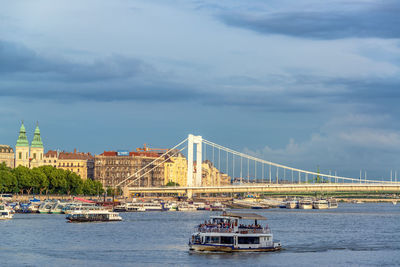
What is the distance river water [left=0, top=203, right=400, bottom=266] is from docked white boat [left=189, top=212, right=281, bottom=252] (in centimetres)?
80

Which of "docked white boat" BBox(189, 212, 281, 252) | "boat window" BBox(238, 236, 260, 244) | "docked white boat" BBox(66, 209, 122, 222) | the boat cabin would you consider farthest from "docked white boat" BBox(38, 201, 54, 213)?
"boat window" BBox(238, 236, 260, 244)

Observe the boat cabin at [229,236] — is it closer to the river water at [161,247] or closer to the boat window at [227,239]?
the boat window at [227,239]

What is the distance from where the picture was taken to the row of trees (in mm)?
174500

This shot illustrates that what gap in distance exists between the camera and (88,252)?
69.6m

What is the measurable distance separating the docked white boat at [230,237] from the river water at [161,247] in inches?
31.4

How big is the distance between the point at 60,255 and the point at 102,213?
4693cm

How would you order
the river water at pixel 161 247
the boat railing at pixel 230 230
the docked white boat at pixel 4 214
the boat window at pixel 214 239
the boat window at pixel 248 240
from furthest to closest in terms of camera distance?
1. the docked white boat at pixel 4 214
2. the boat window at pixel 248 240
3. the boat railing at pixel 230 230
4. the boat window at pixel 214 239
5. the river water at pixel 161 247

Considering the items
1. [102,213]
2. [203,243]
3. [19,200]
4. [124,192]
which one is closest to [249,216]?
[203,243]

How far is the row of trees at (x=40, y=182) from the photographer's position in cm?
17450

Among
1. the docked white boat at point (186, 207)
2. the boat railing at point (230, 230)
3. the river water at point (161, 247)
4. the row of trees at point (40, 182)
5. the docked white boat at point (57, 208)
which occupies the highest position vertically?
the row of trees at point (40, 182)

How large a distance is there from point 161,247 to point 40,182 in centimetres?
10900

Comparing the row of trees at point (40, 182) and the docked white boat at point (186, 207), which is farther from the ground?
the row of trees at point (40, 182)

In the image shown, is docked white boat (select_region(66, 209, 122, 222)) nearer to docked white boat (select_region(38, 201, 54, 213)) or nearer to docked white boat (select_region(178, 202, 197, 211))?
docked white boat (select_region(38, 201, 54, 213))

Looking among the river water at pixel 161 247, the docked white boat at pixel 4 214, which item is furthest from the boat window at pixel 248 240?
the docked white boat at pixel 4 214
